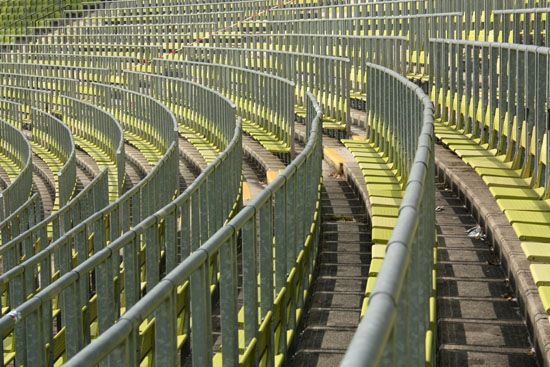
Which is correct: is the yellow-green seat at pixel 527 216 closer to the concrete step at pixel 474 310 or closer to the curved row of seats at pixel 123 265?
the concrete step at pixel 474 310

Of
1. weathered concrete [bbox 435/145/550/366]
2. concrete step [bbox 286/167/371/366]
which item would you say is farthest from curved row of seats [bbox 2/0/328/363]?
weathered concrete [bbox 435/145/550/366]

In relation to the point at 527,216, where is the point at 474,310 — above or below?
below

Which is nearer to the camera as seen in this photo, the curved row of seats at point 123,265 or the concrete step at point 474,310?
the concrete step at point 474,310

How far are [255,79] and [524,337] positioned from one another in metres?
7.07

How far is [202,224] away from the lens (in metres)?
5.09

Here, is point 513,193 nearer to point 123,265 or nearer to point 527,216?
point 527,216

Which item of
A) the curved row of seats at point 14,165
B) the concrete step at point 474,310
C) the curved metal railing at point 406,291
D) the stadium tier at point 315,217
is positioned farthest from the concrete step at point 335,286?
the curved row of seats at point 14,165

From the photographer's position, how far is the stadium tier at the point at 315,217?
294cm

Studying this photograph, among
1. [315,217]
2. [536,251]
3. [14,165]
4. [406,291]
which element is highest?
[406,291]

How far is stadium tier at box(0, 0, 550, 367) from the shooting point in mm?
2939

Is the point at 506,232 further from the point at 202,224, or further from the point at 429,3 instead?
the point at 429,3

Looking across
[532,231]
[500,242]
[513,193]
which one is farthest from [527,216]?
[513,193]

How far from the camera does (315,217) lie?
5062mm

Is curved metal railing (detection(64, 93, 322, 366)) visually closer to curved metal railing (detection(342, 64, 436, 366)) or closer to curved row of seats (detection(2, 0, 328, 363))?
curved row of seats (detection(2, 0, 328, 363))
